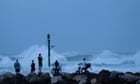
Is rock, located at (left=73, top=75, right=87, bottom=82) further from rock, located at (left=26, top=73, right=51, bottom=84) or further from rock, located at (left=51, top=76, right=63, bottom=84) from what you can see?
rock, located at (left=26, top=73, right=51, bottom=84)

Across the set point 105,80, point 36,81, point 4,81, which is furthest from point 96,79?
point 4,81

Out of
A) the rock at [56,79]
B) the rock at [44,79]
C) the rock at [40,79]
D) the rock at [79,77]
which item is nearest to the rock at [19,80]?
the rock at [40,79]

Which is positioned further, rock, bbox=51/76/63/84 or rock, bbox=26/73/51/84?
rock, bbox=26/73/51/84

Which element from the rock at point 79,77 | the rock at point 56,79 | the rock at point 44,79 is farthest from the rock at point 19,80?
the rock at point 79,77

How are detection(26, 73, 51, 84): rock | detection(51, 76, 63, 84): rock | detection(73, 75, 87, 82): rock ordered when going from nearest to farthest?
1. detection(51, 76, 63, 84): rock
2. detection(73, 75, 87, 82): rock
3. detection(26, 73, 51, 84): rock

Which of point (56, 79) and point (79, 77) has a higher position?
point (79, 77)

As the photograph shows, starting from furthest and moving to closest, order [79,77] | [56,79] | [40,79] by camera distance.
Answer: [79,77] → [40,79] → [56,79]

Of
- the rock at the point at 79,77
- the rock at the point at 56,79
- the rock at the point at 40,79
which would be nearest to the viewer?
the rock at the point at 56,79

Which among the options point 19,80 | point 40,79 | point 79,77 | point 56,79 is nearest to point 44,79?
point 40,79

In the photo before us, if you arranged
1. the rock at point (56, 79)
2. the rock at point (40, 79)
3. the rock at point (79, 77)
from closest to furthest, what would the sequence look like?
1. the rock at point (56, 79)
2. the rock at point (79, 77)
3. the rock at point (40, 79)

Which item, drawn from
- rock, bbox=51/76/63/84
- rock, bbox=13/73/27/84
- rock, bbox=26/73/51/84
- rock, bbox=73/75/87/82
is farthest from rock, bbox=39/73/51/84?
rock, bbox=73/75/87/82

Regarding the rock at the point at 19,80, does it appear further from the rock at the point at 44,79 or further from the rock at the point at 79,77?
the rock at the point at 79,77

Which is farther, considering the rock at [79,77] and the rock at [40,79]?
the rock at [40,79]

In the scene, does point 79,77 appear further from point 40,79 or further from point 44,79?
point 40,79
